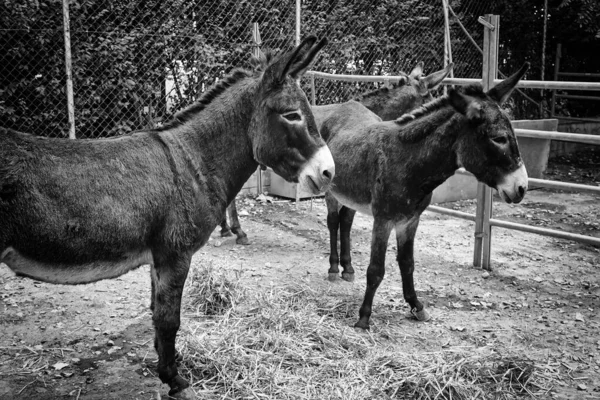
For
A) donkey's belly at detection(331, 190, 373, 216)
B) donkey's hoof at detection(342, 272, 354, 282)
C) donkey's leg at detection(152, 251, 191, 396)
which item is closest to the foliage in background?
donkey's belly at detection(331, 190, 373, 216)

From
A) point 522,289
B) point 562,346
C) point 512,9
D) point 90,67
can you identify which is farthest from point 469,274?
point 512,9

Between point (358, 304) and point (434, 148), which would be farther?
point (358, 304)

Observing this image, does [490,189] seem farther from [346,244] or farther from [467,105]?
[467,105]

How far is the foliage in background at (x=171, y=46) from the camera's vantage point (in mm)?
6582

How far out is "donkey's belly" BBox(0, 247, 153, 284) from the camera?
2668 millimetres

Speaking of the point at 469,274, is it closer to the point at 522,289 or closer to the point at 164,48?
the point at 522,289

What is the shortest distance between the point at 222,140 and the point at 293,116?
448 millimetres

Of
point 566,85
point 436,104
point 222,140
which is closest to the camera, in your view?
point 222,140

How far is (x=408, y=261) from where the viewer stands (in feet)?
15.0

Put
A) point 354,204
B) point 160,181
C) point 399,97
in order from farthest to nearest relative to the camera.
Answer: point 399,97, point 354,204, point 160,181

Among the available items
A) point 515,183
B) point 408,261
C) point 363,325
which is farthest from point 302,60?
point 363,325

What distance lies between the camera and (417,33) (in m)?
10.3

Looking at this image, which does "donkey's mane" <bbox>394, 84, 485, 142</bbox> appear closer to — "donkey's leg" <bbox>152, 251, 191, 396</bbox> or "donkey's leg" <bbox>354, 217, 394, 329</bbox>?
"donkey's leg" <bbox>354, 217, 394, 329</bbox>

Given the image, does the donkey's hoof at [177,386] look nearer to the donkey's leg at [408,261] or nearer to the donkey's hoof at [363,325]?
the donkey's hoof at [363,325]
